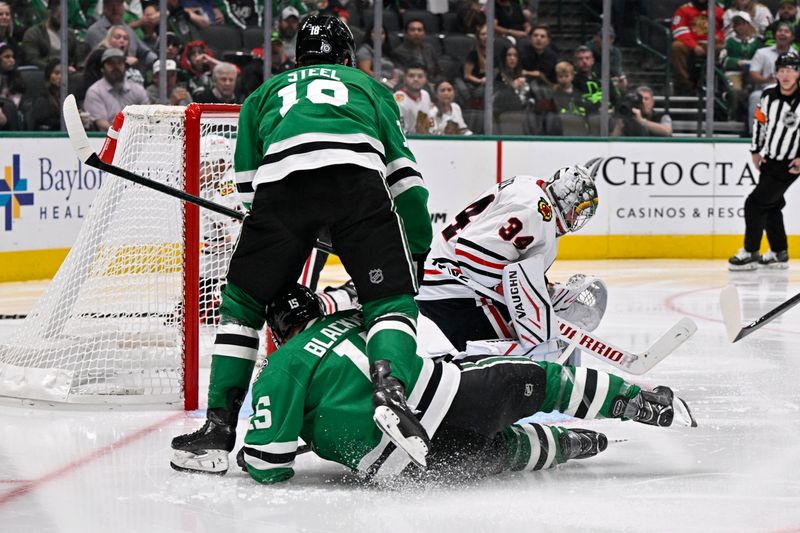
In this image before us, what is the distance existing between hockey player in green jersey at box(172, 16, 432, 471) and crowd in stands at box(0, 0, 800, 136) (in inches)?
195

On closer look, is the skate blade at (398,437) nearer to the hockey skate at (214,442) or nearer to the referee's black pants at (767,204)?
the hockey skate at (214,442)

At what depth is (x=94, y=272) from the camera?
162 inches

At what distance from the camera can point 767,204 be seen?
28.2 ft

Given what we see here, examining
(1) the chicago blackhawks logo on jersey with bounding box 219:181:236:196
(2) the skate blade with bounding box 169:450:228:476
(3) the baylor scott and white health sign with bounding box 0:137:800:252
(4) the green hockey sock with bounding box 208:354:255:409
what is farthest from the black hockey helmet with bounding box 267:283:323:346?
(3) the baylor scott and white health sign with bounding box 0:137:800:252

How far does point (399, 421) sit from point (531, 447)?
540 millimetres

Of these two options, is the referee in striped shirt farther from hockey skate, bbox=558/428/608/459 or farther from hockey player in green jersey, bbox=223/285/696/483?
hockey player in green jersey, bbox=223/285/696/483

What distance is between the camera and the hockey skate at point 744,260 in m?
8.56

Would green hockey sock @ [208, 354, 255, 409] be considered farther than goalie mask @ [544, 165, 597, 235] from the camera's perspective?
No

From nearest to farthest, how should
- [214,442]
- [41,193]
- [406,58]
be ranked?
[214,442], [41,193], [406,58]

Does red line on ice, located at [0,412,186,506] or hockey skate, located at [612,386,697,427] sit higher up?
hockey skate, located at [612,386,697,427]

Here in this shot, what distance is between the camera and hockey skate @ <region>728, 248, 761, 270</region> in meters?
8.56

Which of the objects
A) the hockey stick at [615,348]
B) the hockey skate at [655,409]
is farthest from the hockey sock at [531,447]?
the hockey stick at [615,348]

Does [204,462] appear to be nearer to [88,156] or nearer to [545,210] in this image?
[88,156]

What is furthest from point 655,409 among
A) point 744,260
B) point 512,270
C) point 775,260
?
point 775,260
